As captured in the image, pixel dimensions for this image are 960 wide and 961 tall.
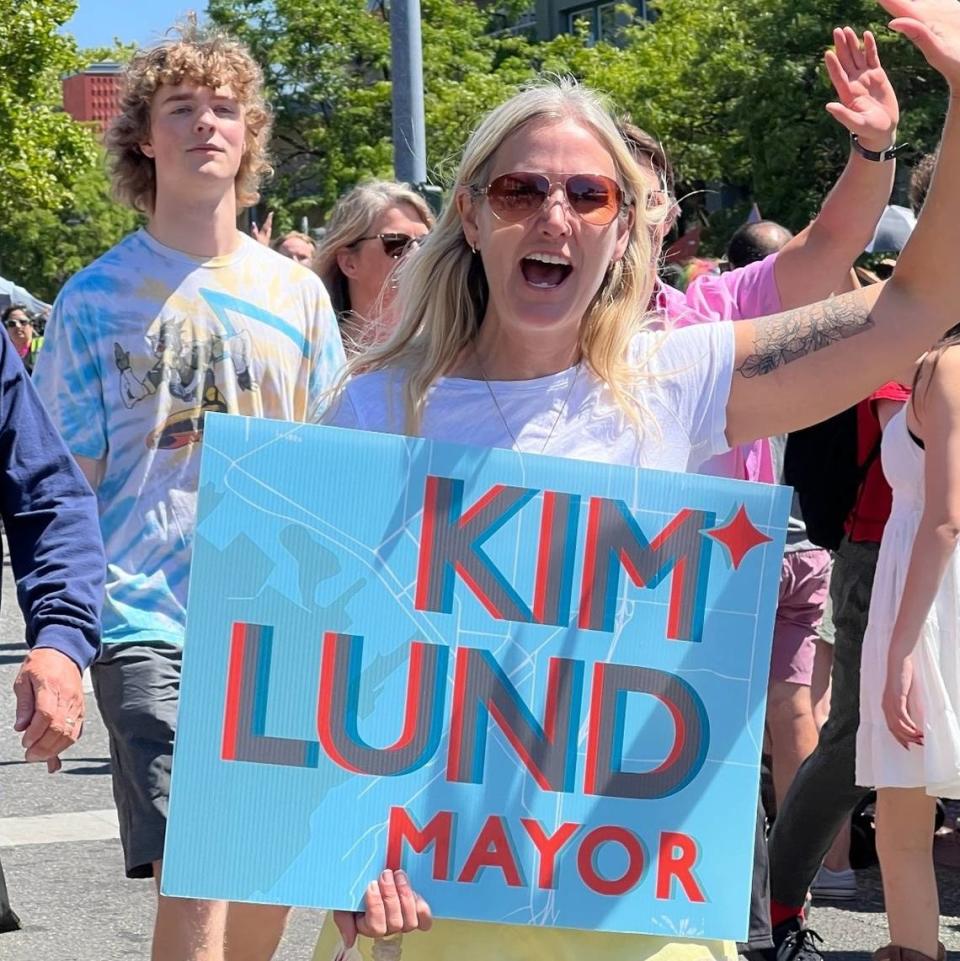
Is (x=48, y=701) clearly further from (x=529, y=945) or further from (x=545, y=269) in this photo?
(x=545, y=269)

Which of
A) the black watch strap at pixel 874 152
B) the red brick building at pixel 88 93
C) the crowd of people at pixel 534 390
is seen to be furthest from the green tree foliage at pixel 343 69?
the red brick building at pixel 88 93

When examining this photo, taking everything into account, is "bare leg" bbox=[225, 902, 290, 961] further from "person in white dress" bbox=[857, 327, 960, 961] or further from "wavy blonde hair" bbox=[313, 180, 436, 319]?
"wavy blonde hair" bbox=[313, 180, 436, 319]

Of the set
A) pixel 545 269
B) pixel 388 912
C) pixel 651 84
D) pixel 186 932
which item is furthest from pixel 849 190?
pixel 651 84

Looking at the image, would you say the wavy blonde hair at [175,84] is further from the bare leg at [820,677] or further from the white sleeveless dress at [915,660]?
the bare leg at [820,677]

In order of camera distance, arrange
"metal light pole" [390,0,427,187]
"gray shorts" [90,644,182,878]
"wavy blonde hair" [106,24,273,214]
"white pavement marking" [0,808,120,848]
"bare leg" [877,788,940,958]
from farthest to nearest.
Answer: "metal light pole" [390,0,427,187] < "white pavement marking" [0,808,120,848] < "bare leg" [877,788,940,958] < "wavy blonde hair" [106,24,273,214] < "gray shorts" [90,644,182,878]

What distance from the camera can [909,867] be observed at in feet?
15.6

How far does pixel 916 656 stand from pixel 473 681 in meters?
2.36

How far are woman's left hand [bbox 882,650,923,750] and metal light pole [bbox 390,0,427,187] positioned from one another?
6909 millimetres

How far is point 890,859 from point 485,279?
2435 millimetres

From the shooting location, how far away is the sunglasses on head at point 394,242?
572 centimetres

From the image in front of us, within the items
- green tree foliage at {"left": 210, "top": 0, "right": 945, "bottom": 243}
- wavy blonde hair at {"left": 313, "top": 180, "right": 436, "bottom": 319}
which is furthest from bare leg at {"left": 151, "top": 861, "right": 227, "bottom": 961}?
green tree foliage at {"left": 210, "top": 0, "right": 945, "bottom": 243}

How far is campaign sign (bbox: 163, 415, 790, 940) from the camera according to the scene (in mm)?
2492

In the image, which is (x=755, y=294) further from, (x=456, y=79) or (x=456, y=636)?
(x=456, y=79)

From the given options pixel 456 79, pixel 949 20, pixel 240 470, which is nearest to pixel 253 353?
pixel 240 470
